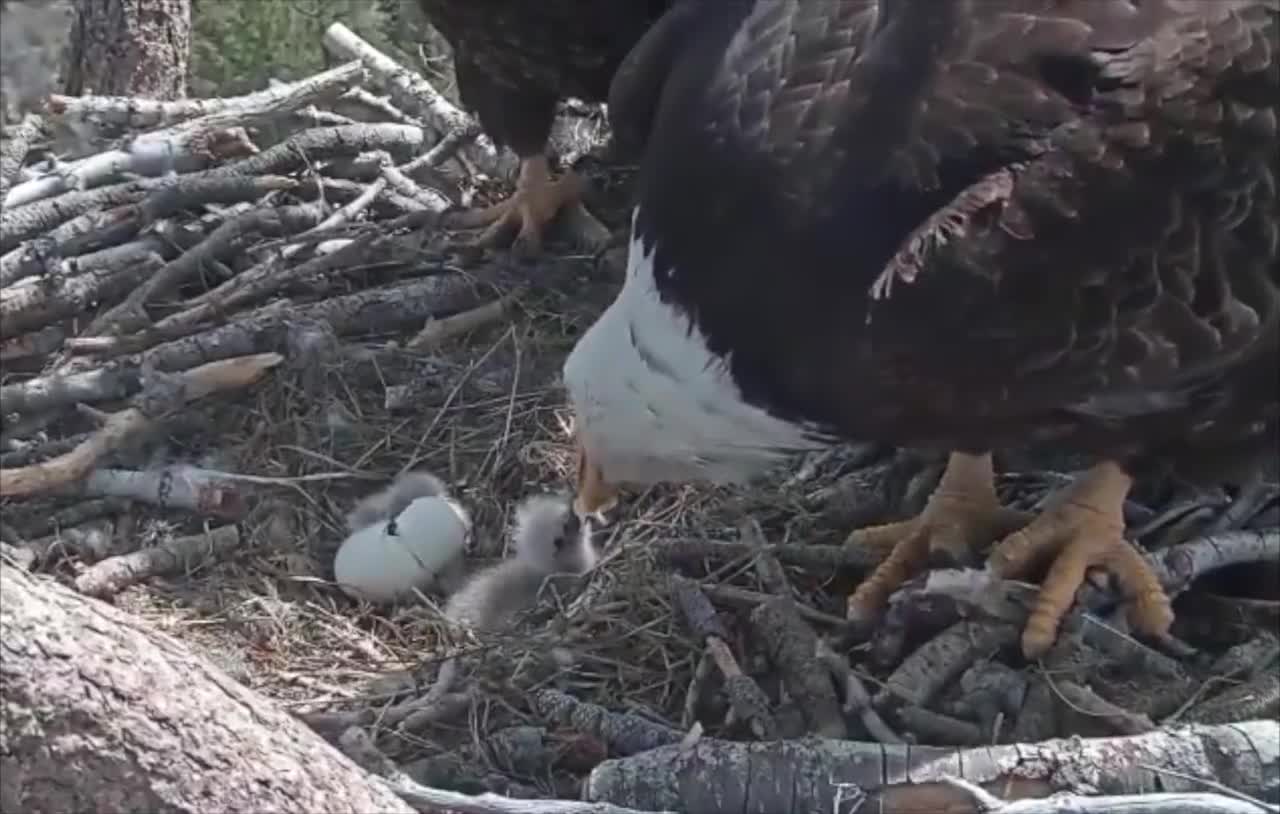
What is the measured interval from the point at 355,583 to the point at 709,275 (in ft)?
3.84

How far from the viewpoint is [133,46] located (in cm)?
554

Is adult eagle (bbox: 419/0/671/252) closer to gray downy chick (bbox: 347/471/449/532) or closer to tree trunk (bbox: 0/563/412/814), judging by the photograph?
gray downy chick (bbox: 347/471/449/532)

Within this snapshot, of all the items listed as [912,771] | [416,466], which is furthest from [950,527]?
[416,466]

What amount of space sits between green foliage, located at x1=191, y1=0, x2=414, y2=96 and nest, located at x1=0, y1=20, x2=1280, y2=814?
2.08 m

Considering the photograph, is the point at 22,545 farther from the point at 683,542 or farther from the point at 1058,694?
the point at 1058,694

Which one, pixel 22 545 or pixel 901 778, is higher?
pixel 901 778

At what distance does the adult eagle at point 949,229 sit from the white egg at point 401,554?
2.36 ft

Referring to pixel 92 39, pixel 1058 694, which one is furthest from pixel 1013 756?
pixel 92 39

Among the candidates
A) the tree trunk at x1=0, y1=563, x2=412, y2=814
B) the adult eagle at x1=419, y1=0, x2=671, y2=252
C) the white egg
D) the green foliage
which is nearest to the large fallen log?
the white egg

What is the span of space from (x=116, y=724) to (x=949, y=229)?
1.57 meters

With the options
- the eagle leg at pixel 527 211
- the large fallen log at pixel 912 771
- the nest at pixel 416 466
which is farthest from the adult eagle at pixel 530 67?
the large fallen log at pixel 912 771

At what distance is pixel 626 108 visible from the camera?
11.8ft

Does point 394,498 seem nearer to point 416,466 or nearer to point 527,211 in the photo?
point 416,466

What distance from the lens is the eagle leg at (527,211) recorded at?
4891 mm
